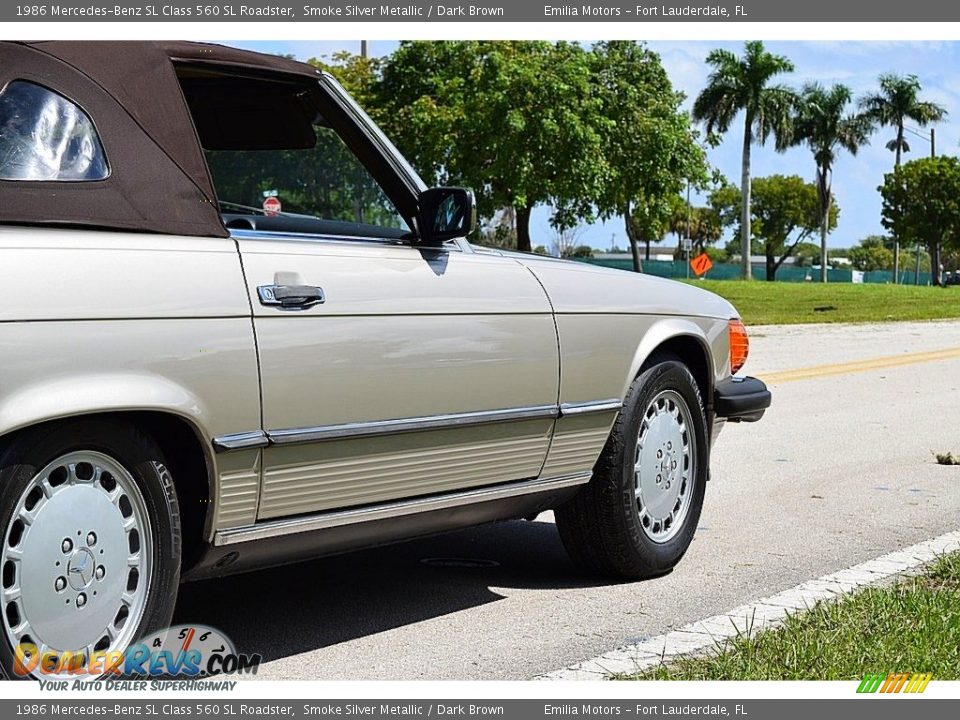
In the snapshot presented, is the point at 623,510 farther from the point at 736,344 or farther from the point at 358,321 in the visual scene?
the point at 358,321

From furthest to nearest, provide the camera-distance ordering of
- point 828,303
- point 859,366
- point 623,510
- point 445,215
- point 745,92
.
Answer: point 745,92 < point 828,303 < point 859,366 < point 623,510 < point 445,215

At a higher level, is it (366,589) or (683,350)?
(683,350)

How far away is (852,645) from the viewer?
445 cm

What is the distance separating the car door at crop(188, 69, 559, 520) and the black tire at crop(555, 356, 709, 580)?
411 millimetres

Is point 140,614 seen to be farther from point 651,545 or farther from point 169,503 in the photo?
point 651,545

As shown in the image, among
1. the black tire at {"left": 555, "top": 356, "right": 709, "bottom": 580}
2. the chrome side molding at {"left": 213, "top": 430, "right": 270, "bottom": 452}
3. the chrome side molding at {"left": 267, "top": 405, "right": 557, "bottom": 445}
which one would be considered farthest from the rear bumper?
the chrome side molding at {"left": 213, "top": 430, "right": 270, "bottom": 452}

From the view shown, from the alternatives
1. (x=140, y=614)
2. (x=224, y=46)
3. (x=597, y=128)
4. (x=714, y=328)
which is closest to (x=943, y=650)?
(x=714, y=328)

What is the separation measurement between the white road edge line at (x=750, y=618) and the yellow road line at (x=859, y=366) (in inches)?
330

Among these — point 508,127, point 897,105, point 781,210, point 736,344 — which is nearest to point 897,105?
point 897,105

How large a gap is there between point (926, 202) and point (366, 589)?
296 ft

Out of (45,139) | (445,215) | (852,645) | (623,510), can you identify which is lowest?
(852,645)

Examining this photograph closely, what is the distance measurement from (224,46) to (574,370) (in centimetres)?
163

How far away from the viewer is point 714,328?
6.05 m

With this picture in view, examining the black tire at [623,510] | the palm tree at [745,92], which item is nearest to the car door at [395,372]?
the black tire at [623,510]
